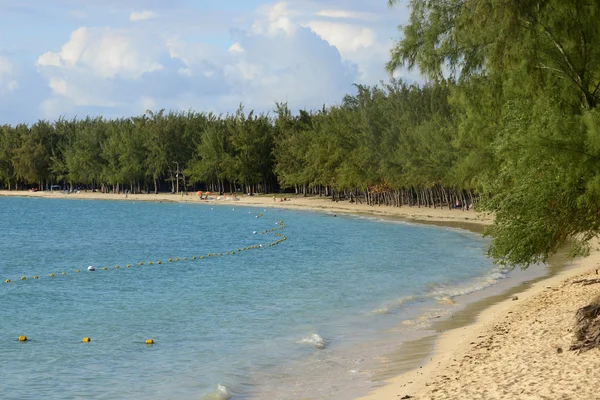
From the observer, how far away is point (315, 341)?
70.8 feet

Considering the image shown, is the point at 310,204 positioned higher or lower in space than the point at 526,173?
lower

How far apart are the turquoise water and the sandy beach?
171 centimetres

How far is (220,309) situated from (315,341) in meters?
7.65

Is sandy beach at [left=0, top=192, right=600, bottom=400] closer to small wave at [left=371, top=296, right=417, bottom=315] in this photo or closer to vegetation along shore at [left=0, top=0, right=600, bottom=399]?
vegetation along shore at [left=0, top=0, right=600, bottom=399]

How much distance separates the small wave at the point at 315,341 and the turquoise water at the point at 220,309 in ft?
0.13

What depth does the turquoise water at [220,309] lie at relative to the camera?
59.3 ft

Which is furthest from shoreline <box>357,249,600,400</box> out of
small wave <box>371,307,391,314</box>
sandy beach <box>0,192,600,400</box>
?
small wave <box>371,307,391,314</box>

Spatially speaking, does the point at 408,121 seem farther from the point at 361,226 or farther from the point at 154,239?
the point at 154,239

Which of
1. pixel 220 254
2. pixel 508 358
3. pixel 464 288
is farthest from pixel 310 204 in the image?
pixel 508 358

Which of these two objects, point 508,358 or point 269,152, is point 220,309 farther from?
point 269,152

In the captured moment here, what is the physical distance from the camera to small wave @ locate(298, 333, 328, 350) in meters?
21.1

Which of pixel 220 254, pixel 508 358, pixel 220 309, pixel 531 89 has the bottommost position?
pixel 220 309

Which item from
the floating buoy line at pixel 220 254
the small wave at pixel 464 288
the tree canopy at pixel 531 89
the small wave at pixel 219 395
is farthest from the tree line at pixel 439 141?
the floating buoy line at pixel 220 254

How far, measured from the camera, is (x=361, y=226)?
70.1 m
